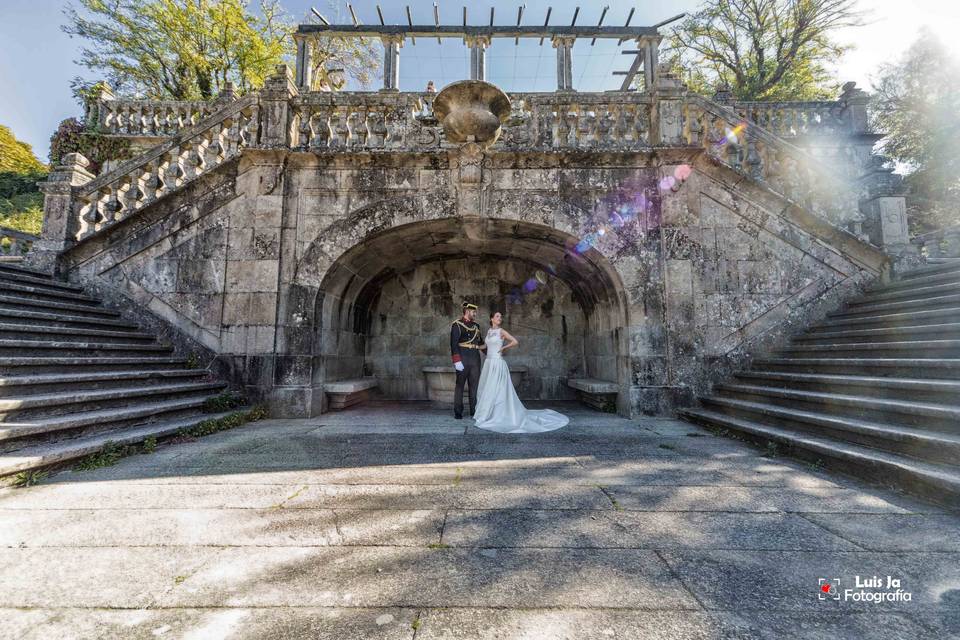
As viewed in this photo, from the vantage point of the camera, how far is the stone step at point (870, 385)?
12.8 ft

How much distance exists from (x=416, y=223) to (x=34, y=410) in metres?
5.33

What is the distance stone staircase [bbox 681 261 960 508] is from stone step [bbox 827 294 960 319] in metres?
0.01

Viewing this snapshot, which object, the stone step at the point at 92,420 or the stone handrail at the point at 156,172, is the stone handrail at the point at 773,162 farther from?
the stone step at the point at 92,420

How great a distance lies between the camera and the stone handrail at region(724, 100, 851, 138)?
1032 cm

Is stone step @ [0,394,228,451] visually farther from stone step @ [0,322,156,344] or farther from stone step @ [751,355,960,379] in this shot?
stone step @ [751,355,960,379]

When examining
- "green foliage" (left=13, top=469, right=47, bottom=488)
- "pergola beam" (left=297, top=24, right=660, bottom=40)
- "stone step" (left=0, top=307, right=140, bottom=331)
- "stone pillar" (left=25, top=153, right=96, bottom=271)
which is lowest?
"green foliage" (left=13, top=469, right=47, bottom=488)

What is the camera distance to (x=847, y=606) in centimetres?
181

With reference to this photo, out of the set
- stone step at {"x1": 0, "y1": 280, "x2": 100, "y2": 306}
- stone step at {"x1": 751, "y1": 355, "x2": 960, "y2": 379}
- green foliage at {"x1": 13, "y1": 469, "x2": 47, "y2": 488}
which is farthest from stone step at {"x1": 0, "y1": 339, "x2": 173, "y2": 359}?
stone step at {"x1": 751, "y1": 355, "x2": 960, "y2": 379}

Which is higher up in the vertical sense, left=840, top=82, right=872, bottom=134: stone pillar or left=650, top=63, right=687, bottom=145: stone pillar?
left=840, top=82, right=872, bottom=134: stone pillar

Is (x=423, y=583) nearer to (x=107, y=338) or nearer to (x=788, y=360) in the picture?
(x=788, y=360)

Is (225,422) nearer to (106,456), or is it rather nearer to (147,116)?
(106,456)

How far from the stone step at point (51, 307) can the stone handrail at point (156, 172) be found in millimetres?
1660

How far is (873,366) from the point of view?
4941mm

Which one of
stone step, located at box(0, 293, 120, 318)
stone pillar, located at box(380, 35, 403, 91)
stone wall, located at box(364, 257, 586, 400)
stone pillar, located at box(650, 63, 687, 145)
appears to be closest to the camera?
stone step, located at box(0, 293, 120, 318)
